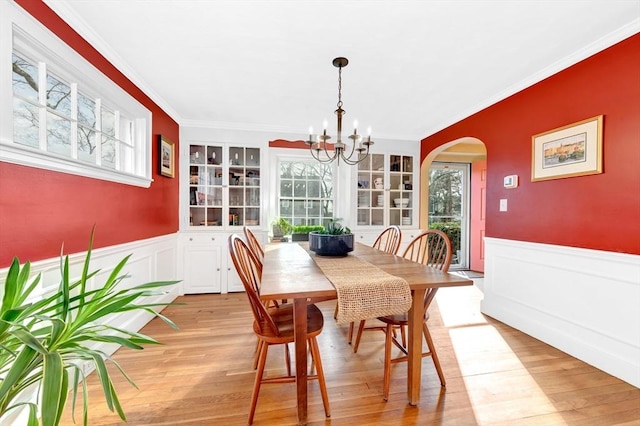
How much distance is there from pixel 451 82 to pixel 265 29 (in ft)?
5.81

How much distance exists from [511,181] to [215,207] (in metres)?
3.58

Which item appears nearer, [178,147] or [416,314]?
[416,314]

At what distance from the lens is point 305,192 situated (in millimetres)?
4301

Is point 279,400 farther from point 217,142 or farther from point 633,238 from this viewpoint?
point 217,142

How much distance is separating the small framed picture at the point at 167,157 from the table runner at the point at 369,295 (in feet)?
8.39

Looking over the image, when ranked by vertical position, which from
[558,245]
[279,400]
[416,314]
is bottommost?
[279,400]

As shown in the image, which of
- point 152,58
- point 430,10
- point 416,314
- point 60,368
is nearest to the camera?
point 60,368

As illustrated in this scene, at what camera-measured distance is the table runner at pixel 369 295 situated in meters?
1.33

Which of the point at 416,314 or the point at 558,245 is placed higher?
the point at 558,245

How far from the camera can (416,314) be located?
1546 mm

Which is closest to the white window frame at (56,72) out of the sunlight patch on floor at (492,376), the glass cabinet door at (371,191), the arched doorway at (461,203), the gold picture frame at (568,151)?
the sunlight patch on floor at (492,376)

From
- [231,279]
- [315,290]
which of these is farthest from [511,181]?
[231,279]

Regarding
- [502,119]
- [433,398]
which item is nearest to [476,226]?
[502,119]

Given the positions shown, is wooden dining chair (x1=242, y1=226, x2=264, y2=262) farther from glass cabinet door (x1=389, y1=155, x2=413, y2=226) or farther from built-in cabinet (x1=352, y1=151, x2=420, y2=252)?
glass cabinet door (x1=389, y1=155, x2=413, y2=226)
